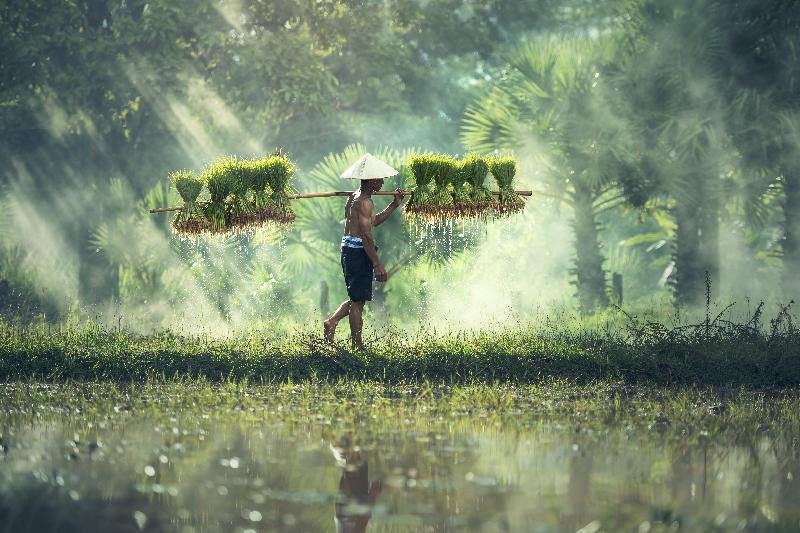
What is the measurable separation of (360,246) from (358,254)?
0.09 meters

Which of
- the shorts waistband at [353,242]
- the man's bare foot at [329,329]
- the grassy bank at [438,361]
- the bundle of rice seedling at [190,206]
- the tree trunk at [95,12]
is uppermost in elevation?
the tree trunk at [95,12]

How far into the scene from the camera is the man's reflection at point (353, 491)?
6.27 metres

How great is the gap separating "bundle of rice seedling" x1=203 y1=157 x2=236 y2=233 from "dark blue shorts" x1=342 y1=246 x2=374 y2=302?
1.49m

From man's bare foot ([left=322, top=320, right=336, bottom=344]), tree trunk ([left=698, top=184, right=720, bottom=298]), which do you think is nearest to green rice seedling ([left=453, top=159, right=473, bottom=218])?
man's bare foot ([left=322, top=320, right=336, bottom=344])

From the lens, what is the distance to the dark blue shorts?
13148 mm

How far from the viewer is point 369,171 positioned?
13047 mm

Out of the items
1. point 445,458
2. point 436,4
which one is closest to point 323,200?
point 445,458

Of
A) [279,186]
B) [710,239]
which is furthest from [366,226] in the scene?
[710,239]

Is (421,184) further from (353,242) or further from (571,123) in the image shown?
(571,123)

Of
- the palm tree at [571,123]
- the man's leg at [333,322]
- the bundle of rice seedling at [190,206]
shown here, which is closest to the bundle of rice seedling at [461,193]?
the man's leg at [333,322]

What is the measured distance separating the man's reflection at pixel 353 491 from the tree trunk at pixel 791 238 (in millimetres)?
16673

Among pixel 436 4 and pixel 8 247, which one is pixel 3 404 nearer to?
pixel 8 247

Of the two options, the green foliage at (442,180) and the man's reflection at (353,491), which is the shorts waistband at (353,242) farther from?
the man's reflection at (353,491)

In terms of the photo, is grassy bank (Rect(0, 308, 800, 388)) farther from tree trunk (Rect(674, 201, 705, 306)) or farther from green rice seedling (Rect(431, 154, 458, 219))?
tree trunk (Rect(674, 201, 705, 306))
